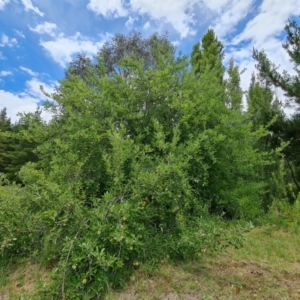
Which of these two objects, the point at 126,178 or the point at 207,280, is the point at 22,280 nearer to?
the point at 126,178

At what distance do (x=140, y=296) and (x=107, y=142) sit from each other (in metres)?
1.76

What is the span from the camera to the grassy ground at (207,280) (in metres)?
2.13

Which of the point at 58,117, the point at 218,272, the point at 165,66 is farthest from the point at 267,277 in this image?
the point at 58,117

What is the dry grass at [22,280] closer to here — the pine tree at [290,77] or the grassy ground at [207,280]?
the grassy ground at [207,280]

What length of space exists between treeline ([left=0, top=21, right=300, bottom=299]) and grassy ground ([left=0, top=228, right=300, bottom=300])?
0.14 m

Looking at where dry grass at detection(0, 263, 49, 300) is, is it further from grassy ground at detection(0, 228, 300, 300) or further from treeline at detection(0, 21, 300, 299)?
treeline at detection(0, 21, 300, 299)

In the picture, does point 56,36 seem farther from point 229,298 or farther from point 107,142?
point 229,298

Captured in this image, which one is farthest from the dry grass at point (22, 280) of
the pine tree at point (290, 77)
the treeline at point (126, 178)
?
the pine tree at point (290, 77)

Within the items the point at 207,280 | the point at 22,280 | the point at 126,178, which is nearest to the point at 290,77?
the point at 126,178

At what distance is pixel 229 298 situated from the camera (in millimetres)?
2084

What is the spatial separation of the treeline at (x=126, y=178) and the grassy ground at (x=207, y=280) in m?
0.14

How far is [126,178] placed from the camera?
2.74 metres

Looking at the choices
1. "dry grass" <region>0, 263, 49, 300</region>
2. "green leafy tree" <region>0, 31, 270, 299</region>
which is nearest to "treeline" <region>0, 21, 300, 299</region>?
"green leafy tree" <region>0, 31, 270, 299</region>

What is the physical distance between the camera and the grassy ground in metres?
2.13
